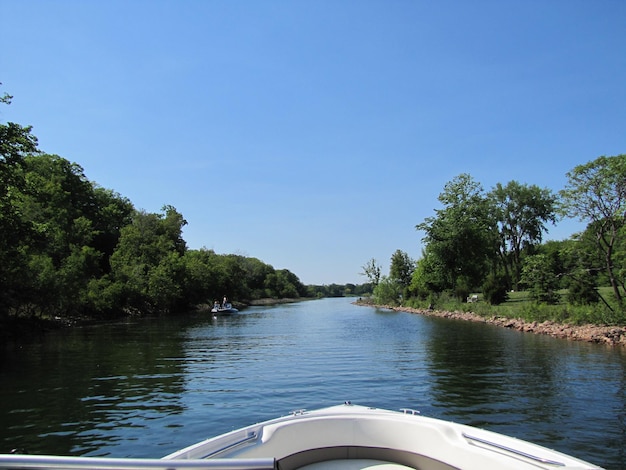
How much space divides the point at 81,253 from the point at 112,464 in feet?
162

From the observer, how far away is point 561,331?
25.9 m

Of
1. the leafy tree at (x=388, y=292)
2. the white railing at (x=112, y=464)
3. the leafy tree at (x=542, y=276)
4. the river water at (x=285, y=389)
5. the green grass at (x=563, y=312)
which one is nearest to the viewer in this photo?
the white railing at (x=112, y=464)

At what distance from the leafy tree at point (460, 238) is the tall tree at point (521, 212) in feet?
44.7

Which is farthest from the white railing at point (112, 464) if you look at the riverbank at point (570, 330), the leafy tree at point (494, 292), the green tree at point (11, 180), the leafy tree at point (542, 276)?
the leafy tree at point (494, 292)

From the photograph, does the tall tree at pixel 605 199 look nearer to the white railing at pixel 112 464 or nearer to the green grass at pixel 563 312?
the green grass at pixel 563 312

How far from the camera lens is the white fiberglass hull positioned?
4770 mm

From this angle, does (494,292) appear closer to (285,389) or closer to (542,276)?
(542,276)

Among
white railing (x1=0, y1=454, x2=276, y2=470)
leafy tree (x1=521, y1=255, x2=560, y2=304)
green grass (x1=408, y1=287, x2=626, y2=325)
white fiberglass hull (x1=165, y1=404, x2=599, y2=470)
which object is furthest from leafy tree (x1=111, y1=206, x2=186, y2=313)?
white railing (x1=0, y1=454, x2=276, y2=470)

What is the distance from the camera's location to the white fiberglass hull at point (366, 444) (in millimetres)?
4770

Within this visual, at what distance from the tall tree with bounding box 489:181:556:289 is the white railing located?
68443mm

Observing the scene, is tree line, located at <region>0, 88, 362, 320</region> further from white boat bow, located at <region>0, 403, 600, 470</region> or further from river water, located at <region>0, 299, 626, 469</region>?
white boat bow, located at <region>0, 403, 600, 470</region>

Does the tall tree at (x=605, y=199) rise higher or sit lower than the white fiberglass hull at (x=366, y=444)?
higher

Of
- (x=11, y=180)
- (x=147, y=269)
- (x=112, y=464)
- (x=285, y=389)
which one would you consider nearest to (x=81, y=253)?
(x=147, y=269)

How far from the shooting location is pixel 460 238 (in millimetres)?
51125
